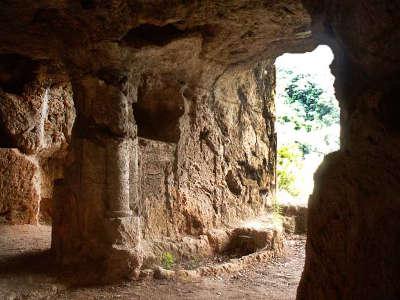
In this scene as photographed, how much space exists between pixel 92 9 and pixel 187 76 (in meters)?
1.99

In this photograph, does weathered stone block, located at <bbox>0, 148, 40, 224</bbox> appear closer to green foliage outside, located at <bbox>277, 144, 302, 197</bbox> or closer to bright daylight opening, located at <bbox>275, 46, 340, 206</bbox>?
green foliage outside, located at <bbox>277, 144, 302, 197</bbox>

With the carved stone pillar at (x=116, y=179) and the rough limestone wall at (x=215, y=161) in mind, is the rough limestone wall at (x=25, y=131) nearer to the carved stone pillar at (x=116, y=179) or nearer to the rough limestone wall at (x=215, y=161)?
the rough limestone wall at (x=215, y=161)

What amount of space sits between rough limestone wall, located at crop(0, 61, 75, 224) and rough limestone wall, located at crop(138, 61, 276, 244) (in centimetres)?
227

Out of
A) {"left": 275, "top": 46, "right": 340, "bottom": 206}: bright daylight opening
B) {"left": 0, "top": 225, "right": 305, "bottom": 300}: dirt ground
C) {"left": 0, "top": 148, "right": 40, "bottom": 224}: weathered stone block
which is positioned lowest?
{"left": 0, "top": 225, "right": 305, "bottom": 300}: dirt ground

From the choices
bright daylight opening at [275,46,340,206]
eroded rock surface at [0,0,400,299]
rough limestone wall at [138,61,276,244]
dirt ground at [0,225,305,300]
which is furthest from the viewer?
bright daylight opening at [275,46,340,206]

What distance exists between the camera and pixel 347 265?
170cm

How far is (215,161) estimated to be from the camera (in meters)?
5.97

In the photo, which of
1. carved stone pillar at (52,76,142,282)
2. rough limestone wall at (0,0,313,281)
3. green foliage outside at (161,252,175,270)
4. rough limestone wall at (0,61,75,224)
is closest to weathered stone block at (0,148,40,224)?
rough limestone wall at (0,61,75,224)

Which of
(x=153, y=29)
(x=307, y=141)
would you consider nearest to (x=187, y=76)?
(x=153, y=29)

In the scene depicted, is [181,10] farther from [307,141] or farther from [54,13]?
[307,141]

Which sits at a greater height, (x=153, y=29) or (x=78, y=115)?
(x=153, y=29)

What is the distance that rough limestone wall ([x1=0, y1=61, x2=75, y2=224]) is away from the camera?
6.26 metres

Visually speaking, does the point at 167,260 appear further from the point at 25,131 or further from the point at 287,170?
the point at 287,170

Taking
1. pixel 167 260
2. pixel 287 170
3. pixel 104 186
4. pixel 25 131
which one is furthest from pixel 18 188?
pixel 287 170
